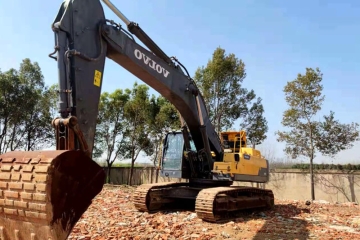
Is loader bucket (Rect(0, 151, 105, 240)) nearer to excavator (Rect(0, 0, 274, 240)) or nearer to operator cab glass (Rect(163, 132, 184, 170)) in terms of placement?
excavator (Rect(0, 0, 274, 240))

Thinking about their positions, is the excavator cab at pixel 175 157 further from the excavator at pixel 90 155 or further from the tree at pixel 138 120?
the tree at pixel 138 120

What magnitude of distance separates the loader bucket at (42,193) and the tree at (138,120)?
21.8 metres

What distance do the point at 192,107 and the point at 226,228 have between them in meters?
3.09

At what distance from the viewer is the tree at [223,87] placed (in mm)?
20625

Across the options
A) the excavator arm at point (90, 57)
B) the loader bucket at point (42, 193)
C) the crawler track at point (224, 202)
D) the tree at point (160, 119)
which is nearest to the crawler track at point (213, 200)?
the crawler track at point (224, 202)

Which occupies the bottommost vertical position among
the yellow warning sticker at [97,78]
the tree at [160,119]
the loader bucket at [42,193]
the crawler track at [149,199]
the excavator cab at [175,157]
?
the crawler track at [149,199]

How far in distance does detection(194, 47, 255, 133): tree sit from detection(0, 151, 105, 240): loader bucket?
17180 mm

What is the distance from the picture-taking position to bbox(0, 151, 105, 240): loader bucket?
3363 mm

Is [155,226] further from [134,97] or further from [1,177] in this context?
[134,97]

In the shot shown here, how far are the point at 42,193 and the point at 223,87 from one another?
1817 cm

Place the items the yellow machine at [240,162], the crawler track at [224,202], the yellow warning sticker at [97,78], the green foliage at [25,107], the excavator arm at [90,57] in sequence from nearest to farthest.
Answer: the excavator arm at [90,57]
the yellow warning sticker at [97,78]
the crawler track at [224,202]
the yellow machine at [240,162]
the green foliage at [25,107]

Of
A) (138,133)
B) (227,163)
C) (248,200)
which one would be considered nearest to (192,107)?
(227,163)

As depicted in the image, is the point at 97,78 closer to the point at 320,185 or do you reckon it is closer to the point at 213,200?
the point at 213,200

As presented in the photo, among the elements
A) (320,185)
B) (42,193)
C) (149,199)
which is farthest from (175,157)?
(320,185)
